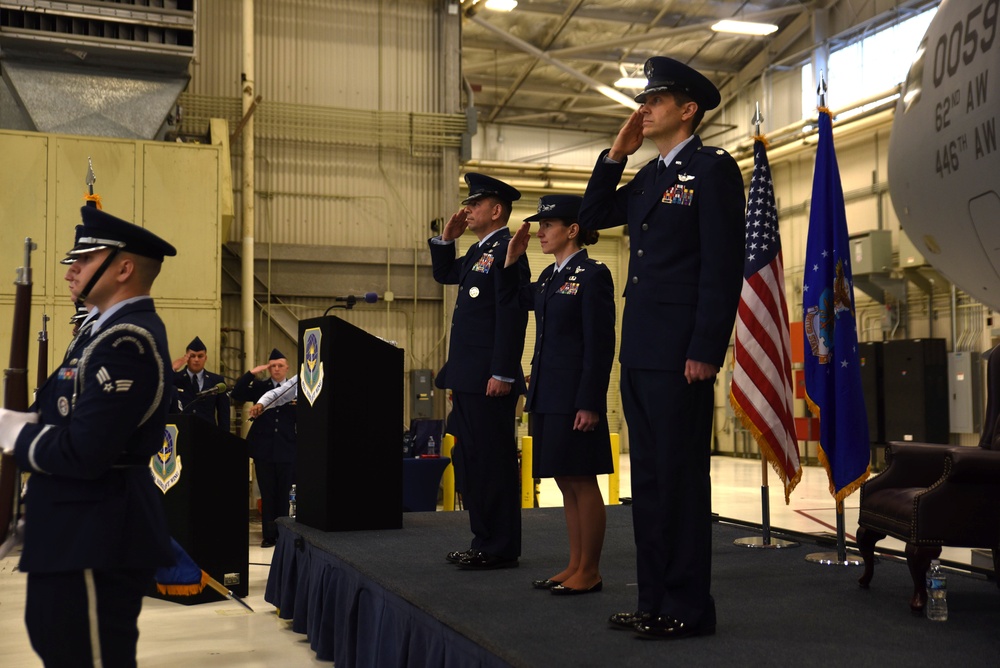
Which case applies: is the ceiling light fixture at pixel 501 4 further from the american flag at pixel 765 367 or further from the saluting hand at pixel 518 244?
the saluting hand at pixel 518 244

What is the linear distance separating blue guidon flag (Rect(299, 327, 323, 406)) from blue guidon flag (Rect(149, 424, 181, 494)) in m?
0.93

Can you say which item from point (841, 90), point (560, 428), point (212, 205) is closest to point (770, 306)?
point (560, 428)

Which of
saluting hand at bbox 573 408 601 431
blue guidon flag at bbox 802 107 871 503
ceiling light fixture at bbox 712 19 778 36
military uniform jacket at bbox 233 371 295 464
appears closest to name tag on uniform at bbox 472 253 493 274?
saluting hand at bbox 573 408 601 431

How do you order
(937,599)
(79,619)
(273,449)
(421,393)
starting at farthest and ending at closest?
(421,393) → (273,449) → (937,599) → (79,619)

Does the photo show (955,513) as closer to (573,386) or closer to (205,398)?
(573,386)

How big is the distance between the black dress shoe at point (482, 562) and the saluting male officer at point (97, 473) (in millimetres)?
1771

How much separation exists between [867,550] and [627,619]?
1.34 meters

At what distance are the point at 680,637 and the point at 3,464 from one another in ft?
5.37

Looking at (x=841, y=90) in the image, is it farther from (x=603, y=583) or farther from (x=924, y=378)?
(x=603, y=583)

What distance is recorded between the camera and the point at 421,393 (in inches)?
465

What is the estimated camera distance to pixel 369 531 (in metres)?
4.68

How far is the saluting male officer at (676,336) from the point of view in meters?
2.48

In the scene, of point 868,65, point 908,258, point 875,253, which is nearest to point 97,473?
point 908,258

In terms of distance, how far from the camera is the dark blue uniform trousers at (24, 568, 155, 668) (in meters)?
1.92
